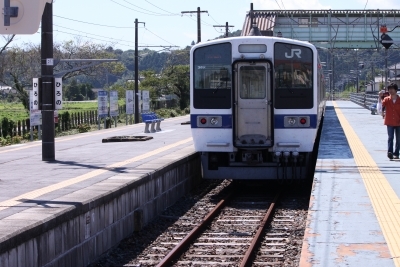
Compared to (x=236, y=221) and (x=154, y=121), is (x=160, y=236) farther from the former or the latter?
(x=154, y=121)

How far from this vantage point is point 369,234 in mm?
7523

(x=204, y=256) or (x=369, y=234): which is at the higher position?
(x=369, y=234)

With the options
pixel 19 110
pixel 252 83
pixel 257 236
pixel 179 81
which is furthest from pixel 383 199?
pixel 19 110

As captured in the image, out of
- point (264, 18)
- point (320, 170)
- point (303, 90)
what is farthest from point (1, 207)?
→ point (264, 18)

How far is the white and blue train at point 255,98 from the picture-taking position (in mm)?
13977

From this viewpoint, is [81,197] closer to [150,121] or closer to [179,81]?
[150,121]

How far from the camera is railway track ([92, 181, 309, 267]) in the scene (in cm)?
927

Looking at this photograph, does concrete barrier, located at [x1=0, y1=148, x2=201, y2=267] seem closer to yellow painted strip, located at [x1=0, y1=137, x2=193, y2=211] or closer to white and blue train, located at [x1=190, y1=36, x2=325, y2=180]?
yellow painted strip, located at [x1=0, y1=137, x2=193, y2=211]

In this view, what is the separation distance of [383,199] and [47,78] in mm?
7435

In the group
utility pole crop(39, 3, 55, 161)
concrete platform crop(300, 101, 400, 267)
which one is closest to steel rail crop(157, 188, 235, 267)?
concrete platform crop(300, 101, 400, 267)

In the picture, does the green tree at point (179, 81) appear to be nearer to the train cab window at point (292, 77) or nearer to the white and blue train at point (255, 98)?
the white and blue train at point (255, 98)

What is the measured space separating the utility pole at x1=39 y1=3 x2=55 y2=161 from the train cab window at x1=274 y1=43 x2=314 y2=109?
4350 mm

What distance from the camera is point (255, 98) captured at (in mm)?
14062

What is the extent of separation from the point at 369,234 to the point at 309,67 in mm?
6989
